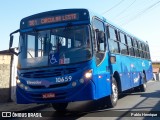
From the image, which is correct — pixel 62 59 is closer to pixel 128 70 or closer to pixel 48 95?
pixel 48 95

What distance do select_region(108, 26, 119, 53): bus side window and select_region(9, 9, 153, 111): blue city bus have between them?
878mm

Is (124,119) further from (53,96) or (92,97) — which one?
(53,96)

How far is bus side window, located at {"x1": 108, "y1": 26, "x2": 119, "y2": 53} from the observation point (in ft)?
36.3

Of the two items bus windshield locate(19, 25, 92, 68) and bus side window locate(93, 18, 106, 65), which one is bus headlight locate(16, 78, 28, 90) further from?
bus side window locate(93, 18, 106, 65)

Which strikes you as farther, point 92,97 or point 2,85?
point 2,85

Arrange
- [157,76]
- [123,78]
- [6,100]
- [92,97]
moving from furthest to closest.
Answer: [157,76], [6,100], [123,78], [92,97]

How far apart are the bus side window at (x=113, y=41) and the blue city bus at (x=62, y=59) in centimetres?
88

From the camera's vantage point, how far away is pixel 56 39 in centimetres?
880

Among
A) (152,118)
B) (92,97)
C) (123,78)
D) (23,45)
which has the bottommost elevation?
(152,118)

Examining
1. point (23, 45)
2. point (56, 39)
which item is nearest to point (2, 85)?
point (23, 45)

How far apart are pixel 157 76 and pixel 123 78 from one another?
36919 mm

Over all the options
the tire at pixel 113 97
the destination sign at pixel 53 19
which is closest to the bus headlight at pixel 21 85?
the destination sign at pixel 53 19

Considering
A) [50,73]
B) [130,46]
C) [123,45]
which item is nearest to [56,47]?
[50,73]

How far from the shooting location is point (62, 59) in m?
8.52
